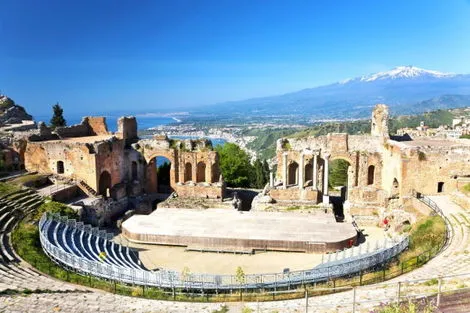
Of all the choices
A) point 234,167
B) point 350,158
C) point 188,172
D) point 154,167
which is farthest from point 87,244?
point 234,167

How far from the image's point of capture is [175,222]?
30156 mm

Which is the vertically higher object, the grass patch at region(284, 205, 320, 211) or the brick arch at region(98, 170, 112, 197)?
the brick arch at region(98, 170, 112, 197)

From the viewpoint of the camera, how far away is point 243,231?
1107 inches

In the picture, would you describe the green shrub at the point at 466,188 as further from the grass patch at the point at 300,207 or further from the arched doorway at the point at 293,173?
the arched doorway at the point at 293,173

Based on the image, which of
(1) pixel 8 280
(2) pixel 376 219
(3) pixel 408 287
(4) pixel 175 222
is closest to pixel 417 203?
(2) pixel 376 219

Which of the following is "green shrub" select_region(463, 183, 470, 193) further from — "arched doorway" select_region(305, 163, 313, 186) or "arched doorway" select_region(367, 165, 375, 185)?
"arched doorway" select_region(305, 163, 313, 186)

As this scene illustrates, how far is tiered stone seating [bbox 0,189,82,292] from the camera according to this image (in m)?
17.4

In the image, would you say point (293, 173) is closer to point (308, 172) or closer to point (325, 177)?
point (308, 172)

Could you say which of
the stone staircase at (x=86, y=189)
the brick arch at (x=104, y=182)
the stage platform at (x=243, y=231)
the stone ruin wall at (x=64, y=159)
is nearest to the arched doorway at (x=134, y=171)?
the brick arch at (x=104, y=182)

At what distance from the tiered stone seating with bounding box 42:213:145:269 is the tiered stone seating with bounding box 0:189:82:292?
7.04 feet

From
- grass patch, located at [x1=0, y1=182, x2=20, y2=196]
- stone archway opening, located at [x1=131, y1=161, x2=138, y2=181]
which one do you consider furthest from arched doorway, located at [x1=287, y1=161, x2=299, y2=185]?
grass patch, located at [x1=0, y1=182, x2=20, y2=196]

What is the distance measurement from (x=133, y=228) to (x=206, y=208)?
23.3ft

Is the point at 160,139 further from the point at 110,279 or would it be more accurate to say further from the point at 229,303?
the point at 229,303

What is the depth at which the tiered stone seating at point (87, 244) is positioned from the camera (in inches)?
892
